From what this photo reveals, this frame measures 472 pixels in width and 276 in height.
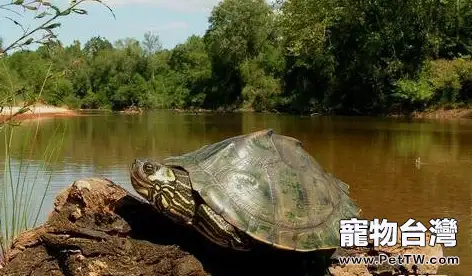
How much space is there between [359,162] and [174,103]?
64.8 metres

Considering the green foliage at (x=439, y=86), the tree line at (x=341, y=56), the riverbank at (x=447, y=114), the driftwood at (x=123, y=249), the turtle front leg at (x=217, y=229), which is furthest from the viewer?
the tree line at (x=341, y=56)

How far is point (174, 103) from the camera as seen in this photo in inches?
3123

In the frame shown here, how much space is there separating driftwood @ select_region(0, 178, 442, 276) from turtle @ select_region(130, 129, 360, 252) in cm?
23

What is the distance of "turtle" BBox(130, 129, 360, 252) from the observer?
14.3ft

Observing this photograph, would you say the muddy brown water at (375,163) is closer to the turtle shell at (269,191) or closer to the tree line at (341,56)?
the turtle shell at (269,191)

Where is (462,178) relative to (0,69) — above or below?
below

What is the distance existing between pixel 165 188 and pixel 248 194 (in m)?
0.67

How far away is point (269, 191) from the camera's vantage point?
4633 mm

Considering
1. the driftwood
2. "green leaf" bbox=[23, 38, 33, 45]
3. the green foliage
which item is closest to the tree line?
the green foliage

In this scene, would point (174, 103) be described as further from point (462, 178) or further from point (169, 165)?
point (169, 165)

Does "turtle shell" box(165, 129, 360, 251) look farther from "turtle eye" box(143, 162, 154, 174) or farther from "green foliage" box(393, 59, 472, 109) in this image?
"green foliage" box(393, 59, 472, 109)

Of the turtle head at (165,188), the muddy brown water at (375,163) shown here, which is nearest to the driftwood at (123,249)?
the turtle head at (165,188)

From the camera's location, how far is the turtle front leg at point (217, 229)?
4312 millimetres

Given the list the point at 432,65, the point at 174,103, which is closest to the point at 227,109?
the point at 174,103
